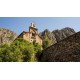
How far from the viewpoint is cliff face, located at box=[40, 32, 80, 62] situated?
8339mm

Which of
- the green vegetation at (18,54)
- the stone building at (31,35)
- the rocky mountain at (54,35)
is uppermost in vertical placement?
the rocky mountain at (54,35)

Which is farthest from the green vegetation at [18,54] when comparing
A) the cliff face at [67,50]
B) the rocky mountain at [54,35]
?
the rocky mountain at [54,35]

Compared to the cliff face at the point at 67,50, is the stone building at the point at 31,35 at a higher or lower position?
higher

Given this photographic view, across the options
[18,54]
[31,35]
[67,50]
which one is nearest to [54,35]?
[31,35]

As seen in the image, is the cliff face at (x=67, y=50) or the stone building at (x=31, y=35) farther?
the stone building at (x=31, y=35)

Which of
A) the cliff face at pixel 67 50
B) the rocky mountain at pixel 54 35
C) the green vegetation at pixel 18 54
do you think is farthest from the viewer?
the rocky mountain at pixel 54 35

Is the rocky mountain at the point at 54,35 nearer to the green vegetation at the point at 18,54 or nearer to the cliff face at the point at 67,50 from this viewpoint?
the green vegetation at the point at 18,54

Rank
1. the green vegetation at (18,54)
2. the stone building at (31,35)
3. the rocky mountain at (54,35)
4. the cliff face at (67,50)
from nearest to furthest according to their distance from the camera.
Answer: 1. the cliff face at (67,50)
2. the green vegetation at (18,54)
3. the stone building at (31,35)
4. the rocky mountain at (54,35)

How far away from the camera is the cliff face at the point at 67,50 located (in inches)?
328

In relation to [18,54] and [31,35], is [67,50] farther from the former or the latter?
[31,35]

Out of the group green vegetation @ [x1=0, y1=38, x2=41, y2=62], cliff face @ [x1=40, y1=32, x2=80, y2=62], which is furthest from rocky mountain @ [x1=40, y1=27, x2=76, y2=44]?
cliff face @ [x1=40, y1=32, x2=80, y2=62]

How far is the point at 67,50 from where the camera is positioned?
8.80 m
